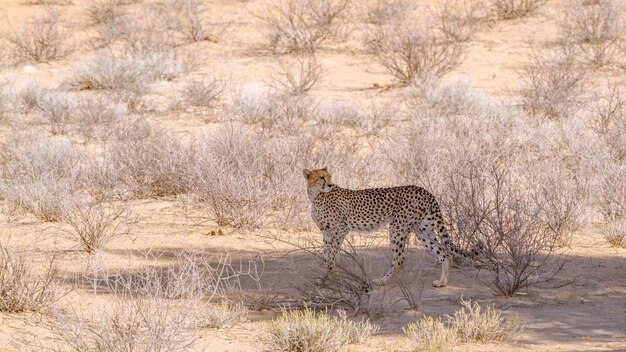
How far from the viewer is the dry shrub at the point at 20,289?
7.25m

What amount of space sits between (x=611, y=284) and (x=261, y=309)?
2867mm

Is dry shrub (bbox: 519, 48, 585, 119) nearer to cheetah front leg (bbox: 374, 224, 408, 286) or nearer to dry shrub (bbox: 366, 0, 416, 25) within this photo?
dry shrub (bbox: 366, 0, 416, 25)

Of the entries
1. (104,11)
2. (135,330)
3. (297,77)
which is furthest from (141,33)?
(135,330)

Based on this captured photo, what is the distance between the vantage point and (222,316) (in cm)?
718

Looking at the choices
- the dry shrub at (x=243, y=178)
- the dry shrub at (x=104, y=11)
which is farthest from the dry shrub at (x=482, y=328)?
the dry shrub at (x=104, y=11)

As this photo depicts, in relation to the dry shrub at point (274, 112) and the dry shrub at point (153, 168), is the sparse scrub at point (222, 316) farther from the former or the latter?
the dry shrub at point (274, 112)

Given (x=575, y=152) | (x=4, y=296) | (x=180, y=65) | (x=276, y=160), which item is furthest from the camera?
(x=180, y=65)

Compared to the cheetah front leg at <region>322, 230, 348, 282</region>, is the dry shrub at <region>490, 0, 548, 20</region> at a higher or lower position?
higher

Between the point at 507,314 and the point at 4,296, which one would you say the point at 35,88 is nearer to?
the point at 4,296

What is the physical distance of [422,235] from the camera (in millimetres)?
8445

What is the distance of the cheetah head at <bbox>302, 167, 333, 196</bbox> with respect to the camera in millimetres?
8609

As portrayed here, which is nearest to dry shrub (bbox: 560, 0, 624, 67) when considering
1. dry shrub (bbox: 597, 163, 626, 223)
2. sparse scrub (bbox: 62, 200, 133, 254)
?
dry shrub (bbox: 597, 163, 626, 223)

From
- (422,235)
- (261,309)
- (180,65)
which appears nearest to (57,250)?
(261,309)

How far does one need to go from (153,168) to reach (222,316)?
5.11 meters
